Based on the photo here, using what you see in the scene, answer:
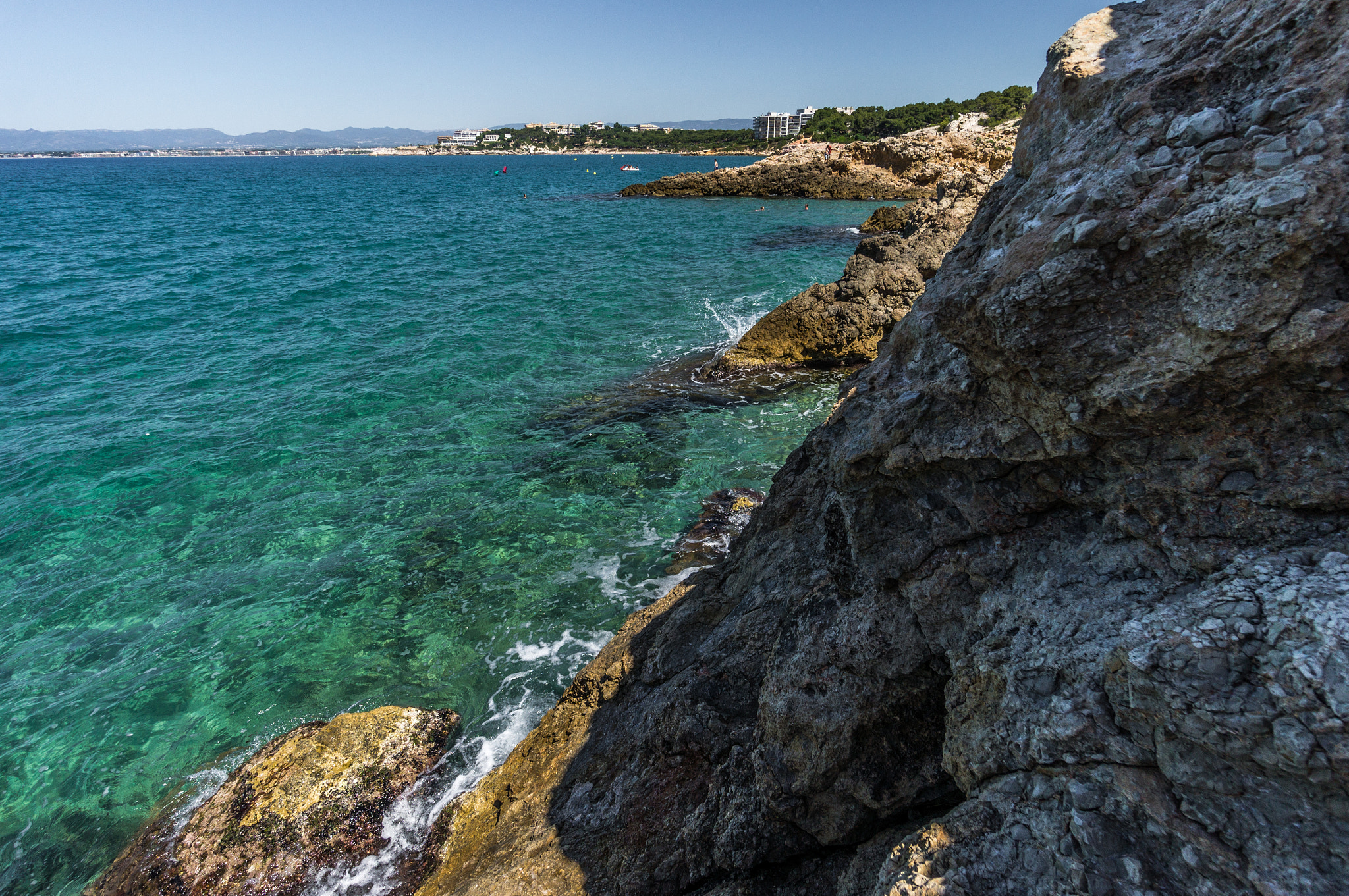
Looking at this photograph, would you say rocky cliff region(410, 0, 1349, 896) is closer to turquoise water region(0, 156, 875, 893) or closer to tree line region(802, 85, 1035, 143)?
turquoise water region(0, 156, 875, 893)

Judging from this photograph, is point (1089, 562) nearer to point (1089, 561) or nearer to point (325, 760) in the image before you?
point (1089, 561)

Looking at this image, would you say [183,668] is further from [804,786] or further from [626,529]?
[804,786]

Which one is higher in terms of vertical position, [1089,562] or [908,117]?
[908,117]

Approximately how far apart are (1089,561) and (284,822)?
6.03 meters

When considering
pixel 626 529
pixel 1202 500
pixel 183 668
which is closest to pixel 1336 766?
pixel 1202 500

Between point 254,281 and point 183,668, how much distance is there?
2201 cm

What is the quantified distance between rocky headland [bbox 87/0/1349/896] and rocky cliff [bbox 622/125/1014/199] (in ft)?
180

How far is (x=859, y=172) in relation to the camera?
5650 centimetres

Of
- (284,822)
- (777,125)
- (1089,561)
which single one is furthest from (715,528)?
(777,125)

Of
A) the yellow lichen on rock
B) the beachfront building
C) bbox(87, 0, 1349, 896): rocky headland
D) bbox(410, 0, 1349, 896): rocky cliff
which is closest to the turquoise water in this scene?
the yellow lichen on rock

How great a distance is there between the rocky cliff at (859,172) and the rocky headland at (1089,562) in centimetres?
5501

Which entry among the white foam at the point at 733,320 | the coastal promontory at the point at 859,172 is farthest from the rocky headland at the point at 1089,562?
the coastal promontory at the point at 859,172

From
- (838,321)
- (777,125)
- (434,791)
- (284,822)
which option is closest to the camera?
(284,822)

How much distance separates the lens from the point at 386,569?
860cm
